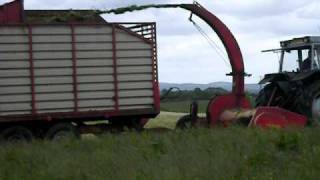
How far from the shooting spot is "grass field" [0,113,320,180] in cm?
819

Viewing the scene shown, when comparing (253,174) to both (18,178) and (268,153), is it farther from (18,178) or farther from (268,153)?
(18,178)

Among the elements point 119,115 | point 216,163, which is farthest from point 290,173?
point 119,115

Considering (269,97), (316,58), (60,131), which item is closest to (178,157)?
(60,131)

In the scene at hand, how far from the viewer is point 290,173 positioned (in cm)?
784

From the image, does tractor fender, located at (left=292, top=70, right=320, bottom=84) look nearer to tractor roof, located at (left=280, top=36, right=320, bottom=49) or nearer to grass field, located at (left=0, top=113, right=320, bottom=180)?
tractor roof, located at (left=280, top=36, right=320, bottom=49)

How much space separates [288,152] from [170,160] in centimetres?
173

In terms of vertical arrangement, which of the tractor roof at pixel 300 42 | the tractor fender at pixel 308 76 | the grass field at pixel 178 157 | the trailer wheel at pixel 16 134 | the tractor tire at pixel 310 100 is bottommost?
the trailer wheel at pixel 16 134

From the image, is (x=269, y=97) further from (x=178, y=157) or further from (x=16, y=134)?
(x=178, y=157)

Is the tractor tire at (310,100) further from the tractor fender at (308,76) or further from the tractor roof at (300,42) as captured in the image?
the tractor roof at (300,42)

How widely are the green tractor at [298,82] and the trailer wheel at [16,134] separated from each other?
616 cm

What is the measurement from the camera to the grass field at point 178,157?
819 centimetres

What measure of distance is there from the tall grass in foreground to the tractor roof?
4731 millimetres

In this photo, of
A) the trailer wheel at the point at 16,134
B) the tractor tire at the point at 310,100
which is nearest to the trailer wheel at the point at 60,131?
the trailer wheel at the point at 16,134

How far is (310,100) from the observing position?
1590cm
